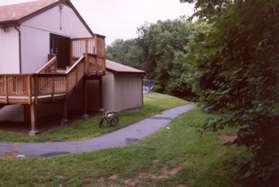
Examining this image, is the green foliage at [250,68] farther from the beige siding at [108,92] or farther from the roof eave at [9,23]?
the beige siding at [108,92]

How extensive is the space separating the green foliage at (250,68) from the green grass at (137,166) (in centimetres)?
68

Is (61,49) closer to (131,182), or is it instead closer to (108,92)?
(108,92)

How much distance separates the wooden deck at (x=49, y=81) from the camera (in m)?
10.5

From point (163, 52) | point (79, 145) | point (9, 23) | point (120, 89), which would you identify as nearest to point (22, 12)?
point (9, 23)

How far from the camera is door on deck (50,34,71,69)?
14982 mm

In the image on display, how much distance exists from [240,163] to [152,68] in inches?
1359

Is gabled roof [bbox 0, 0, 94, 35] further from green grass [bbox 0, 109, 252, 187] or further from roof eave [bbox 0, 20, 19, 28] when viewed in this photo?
green grass [bbox 0, 109, 252, 187]

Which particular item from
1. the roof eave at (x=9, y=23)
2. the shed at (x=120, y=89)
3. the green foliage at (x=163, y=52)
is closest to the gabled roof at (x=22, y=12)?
the roof eave at (x=9, y=23)

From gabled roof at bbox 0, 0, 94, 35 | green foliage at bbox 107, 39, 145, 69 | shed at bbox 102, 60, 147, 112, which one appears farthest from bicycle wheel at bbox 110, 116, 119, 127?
green foliage at bbox 107, 39, 145, 69

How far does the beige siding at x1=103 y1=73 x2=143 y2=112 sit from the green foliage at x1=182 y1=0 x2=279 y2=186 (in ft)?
38.8

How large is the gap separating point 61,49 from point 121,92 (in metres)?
3.89

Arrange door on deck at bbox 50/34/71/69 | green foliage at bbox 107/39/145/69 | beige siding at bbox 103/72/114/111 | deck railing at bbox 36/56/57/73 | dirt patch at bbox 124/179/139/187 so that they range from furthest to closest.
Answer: green foliage at bbox 107/39/145/69
beige siding at bbox 103/72/114/111
door on deck at bbox 50/34/71/69
deck railing at bbox 36/56/57/73
dirt patch at bbox 124/179/139/187

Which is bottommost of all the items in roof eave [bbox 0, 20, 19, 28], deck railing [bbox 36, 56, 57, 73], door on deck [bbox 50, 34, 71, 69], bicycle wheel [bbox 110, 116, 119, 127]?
bicycle wheel [bbox 110, 116, 119, 127]

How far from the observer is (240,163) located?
4.51m
